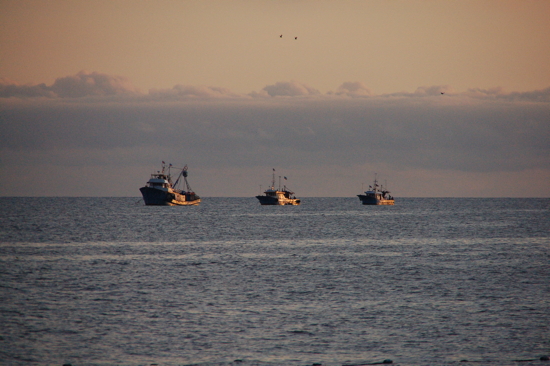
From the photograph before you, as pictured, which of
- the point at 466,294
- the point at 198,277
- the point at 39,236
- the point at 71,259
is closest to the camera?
the point at 466,294

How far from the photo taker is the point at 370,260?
62438 millimetres

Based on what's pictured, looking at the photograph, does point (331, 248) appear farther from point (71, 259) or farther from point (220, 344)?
point (220, 344)

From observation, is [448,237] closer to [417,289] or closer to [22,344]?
[417,289]

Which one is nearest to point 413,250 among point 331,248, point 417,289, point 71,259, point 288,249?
point 331,248

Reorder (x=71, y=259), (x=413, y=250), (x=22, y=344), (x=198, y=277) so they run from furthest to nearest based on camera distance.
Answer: (x=413, y=250) → (x=71, y=259) → (x=198, y=277) → (x=22, y=344)

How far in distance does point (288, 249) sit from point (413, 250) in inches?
626

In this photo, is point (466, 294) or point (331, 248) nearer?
point (466, 294)

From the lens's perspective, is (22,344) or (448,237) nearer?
(22,344)

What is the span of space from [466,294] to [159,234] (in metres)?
67.9

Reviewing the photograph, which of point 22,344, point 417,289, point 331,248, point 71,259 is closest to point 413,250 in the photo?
point 331,248

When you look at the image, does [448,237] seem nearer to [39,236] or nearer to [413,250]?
[413,250]

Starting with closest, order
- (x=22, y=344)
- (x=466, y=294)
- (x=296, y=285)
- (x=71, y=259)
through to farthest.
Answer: (x=22, y=344), (x=466, y=294), (x=296, y=285), (x=71, y=259)

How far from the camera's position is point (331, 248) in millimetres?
76375

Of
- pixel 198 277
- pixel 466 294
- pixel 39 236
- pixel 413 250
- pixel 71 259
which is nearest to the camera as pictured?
pixel 466 294
